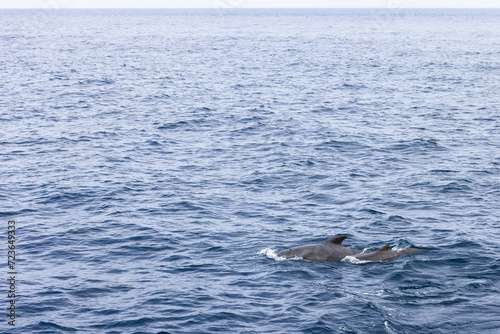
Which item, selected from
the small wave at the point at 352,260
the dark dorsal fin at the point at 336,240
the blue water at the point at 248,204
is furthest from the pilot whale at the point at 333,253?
the blue water at the point at 248,204

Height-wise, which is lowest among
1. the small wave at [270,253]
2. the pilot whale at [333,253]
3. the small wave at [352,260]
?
the small wave at [270,253]

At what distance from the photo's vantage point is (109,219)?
2691 centimetres

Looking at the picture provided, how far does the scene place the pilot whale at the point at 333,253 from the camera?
72.0ft

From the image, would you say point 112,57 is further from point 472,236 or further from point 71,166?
point 472,236

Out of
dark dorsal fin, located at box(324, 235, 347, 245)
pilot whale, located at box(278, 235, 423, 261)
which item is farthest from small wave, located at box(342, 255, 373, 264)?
dark dorsal fin, located at box(324, 235, 347, 245)

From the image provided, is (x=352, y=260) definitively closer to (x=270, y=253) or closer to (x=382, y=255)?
(x=382, y=255)

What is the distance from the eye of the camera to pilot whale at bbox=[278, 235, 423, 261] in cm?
2194

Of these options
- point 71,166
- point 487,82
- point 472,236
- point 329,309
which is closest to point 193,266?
point 329,309

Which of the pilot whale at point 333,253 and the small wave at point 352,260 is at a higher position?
the pilot whale at point 333,253

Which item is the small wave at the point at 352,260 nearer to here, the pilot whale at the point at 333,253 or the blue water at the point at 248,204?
the pilot whale at the point at 333,253

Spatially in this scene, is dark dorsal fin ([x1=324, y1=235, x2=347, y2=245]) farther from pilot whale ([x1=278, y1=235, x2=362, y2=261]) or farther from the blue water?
the blue water

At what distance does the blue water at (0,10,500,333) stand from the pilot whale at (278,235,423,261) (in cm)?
36

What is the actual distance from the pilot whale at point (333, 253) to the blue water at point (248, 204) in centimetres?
36

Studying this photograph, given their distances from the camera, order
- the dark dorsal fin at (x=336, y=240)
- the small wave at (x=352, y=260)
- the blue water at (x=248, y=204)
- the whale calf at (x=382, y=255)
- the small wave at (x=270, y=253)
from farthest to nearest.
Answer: the small wave at (x=270, y=253) < the dark dorsal fin at (x=336, y=240) < the whale calf at (x=382, y=255) < the small wave at (x=352, y=260) < the blue water at (x=248, y=204)
